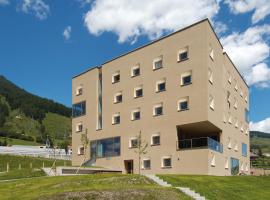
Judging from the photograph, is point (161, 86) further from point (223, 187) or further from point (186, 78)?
point (223, 187)

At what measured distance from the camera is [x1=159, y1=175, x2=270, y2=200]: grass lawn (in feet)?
113

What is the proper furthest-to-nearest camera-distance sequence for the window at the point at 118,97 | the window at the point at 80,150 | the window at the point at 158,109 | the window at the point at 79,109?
the window at the point at 79,109 < the window at the point at 80,150 < the window at the point at 118,97 < the window at the point at 158,109

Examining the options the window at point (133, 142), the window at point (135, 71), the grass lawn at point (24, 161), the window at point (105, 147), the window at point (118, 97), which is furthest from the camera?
the grass lawn at point (24, 161)

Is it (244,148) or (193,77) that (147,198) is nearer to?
(193,77)

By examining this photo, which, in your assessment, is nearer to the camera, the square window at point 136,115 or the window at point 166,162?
the window at point 166,162

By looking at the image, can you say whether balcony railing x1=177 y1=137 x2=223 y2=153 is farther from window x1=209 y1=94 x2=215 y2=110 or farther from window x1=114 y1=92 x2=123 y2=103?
window x1=114 y1=92 x2=123 y2=103

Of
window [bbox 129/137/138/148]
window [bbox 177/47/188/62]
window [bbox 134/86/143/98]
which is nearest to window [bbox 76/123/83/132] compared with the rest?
window [bbox 129/137/138/148]

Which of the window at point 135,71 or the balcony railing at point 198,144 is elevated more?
the window at point 135,71

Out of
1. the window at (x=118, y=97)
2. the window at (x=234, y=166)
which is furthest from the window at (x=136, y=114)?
the window at (x=234, y=166)

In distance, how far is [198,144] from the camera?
50.0m

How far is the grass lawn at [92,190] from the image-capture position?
1061 inches

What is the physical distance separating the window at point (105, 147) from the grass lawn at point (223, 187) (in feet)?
66.1

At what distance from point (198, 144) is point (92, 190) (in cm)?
2425

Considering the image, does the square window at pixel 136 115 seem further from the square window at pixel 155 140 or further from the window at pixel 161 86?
the window at pixel 161 86
